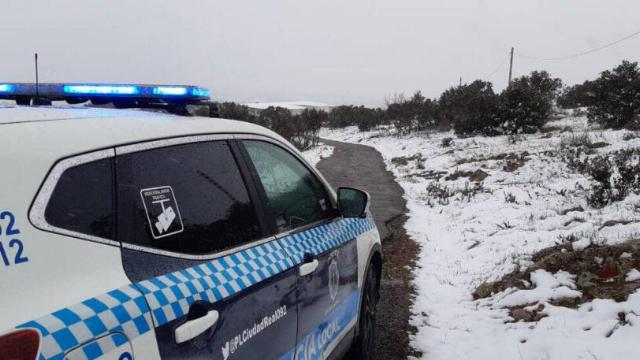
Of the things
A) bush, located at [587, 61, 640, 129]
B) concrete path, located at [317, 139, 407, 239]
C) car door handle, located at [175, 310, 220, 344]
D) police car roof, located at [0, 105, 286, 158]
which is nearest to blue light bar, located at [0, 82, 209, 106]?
police car roof, located at [0, 105, 286, 158]

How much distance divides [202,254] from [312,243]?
885 millimetres

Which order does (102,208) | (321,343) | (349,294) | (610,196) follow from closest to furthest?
(102,208) → (321,343) → (349,294) → (610,196)

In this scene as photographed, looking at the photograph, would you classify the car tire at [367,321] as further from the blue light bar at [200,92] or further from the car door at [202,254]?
the blue light bar at [200,92]

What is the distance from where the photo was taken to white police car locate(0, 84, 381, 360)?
1244mm

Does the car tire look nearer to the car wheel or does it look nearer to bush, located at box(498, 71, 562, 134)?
the car wheel

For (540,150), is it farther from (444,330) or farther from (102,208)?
(102,208)

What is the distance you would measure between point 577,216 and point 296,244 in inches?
239

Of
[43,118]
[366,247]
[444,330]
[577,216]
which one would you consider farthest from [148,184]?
[577,216]

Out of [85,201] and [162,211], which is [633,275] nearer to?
[162,211]

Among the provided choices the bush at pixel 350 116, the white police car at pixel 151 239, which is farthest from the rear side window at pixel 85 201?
the bush at pixel 350 116

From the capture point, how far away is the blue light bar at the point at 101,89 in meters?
2.34

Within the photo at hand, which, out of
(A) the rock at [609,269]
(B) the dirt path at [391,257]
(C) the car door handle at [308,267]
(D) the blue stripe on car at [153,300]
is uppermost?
(D) the blue stripe on car at [153,300]

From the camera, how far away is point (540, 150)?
1500 centimetres

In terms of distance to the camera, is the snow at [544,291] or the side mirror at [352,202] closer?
the side mirror at [352,202]
